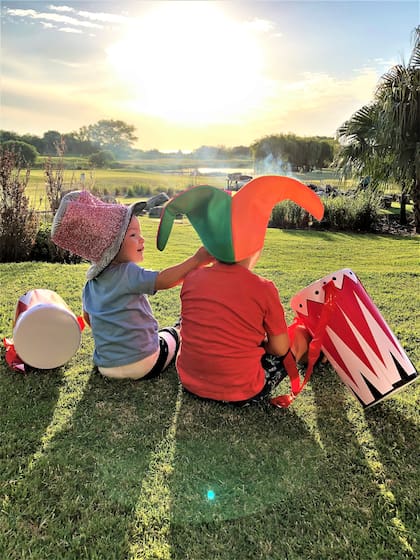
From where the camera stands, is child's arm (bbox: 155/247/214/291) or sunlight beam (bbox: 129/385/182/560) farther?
child's arm (bbox: 155/247/214/291)

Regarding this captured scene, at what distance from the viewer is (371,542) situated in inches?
73.9

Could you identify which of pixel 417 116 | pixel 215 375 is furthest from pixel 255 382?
pixel 417 116

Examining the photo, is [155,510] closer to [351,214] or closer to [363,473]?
[363,473]

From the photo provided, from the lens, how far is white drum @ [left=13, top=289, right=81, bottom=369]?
→ 116 inches

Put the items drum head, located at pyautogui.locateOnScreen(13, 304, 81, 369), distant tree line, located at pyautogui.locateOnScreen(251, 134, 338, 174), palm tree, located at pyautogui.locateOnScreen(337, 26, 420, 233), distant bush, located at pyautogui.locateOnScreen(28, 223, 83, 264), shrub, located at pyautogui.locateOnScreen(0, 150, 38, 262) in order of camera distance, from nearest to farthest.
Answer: drum head, located at pyautogui.locateOnScreen(13, 304, 81, 369) → shrub, located at pyautogui.locateOnScreen(0, 150, 38, 262) → distant bush, located at pyautogui.locateOnScreen(28, 223, 83, 264) → palm tree, located at pyautogui.locateOnScreen(337, 26, 420, 233) → distant tree line, located at pyautogui.locateOnScreen(251, 134, 338, 174)

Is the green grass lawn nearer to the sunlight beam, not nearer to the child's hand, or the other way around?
the sunlight beam

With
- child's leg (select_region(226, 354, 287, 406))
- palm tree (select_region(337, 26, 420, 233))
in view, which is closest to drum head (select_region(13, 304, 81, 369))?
child's leg (select_region(226, 354, 287, 406))

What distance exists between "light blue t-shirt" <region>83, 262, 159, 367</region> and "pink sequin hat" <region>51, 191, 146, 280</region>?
0.37 feet

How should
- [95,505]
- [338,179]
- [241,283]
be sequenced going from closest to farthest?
[95,505], [241,283], [338,179]

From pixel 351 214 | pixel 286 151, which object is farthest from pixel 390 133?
pixel 286 151

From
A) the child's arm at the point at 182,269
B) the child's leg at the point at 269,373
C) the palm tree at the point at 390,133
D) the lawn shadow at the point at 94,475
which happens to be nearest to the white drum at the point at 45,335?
the lawn shadow at the point at 94,475

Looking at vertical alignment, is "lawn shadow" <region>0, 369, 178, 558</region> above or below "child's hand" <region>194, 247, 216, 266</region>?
below

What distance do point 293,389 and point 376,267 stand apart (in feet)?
16.2

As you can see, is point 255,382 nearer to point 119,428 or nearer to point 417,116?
point 119,428
